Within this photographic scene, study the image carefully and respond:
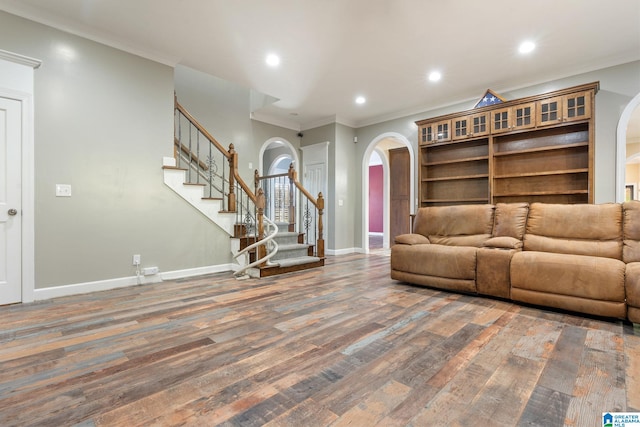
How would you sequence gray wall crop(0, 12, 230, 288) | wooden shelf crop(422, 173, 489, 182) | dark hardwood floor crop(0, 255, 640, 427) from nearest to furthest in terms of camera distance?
dark hardwood floor crop(0, 255, 640, 427) → gray wall crop(0, 12, 230, 288) → wooden shelf crop(422, 173, 489, 182)

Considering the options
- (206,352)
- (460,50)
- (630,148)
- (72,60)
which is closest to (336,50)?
(460,50)

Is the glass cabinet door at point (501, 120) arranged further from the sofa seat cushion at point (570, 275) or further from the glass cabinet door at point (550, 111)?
the sofa seat cushion at point (570, 275)

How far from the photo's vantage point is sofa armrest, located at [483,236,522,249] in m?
3.15

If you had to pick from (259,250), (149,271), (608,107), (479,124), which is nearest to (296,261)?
(259,250)

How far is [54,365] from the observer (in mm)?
1757

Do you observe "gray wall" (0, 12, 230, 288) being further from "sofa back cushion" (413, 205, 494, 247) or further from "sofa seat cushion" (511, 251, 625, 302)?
"sofa seat cushion" (511, 251, 625, 302)

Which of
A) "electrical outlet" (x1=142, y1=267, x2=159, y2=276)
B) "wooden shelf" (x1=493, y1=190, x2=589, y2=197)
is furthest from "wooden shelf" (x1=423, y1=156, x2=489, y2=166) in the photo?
"electrical outlet" (x1=142, y1=267, x2=159, y2=276)

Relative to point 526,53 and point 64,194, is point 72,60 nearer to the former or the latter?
point 64,194

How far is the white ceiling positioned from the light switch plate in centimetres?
168

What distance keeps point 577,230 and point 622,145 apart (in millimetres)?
1704

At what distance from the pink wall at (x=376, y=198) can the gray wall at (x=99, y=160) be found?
26.3ft

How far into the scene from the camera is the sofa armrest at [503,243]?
315 centimetres

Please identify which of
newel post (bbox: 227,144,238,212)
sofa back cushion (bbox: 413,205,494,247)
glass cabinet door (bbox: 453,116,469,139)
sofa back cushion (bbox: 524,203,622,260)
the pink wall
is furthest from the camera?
the pink wall

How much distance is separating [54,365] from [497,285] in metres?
3.58
